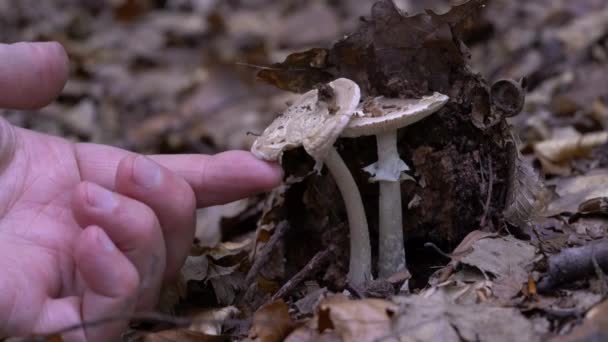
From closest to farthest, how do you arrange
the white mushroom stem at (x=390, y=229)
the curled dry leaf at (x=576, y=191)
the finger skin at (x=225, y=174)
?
the finger skin at (x=225, y=174) → the white mushroom stem at (x=390, y=229) → the curled dry leaf at (x=576, y=191)

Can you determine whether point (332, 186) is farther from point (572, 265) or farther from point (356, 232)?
point (572, 265)

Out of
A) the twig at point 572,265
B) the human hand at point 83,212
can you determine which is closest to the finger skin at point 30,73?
the human hand at point 83,212

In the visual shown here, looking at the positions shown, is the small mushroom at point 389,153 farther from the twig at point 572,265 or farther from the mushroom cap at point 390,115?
the twig at point 572,265

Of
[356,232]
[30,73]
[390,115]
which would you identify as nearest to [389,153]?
[390,115]

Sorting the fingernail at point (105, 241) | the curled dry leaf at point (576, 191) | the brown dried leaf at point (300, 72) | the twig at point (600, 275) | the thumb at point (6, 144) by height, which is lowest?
the curled dry leaf at point (576, 191)

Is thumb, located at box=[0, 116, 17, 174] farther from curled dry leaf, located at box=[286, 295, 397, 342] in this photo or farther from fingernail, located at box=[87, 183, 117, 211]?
curled dry leaf, located at box=[286, 295, 397, 342]

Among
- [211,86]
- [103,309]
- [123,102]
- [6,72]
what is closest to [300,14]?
[211,86]
